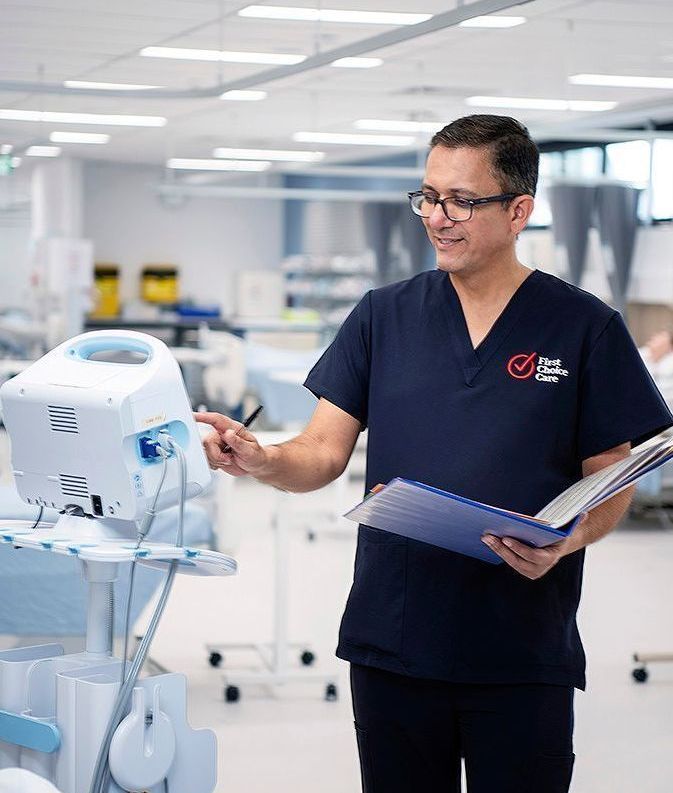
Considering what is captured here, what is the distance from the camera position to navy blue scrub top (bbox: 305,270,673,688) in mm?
1965

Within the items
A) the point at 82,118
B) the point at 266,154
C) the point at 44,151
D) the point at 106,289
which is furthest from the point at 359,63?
the point at 106,289

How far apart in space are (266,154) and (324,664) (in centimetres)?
1007

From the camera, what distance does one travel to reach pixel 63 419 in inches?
78.4

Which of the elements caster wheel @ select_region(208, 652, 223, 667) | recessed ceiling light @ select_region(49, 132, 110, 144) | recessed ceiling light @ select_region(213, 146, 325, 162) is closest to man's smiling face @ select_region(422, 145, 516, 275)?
caster wheel @ select_region(208, 652, 223, 667)

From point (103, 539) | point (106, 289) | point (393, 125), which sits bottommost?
point (106, 289)

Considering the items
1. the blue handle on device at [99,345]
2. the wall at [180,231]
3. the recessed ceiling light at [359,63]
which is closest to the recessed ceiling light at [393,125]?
the recessed ceiling light at [359,63]

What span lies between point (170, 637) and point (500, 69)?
470 centimetres

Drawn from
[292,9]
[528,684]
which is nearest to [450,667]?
[528,684]

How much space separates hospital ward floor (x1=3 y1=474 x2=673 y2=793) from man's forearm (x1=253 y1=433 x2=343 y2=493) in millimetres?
1881

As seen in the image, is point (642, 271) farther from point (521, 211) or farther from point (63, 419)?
point (63, 419)

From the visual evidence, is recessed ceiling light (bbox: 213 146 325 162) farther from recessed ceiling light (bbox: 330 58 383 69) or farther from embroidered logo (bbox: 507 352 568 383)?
embroidered logo (bbox: 507 352 568 383)

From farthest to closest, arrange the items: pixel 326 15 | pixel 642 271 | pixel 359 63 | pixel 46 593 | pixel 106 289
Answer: pixel 106 289 → pixel 642 271 → pixel 359 63 → pixel 326 15 → pixel 46 593

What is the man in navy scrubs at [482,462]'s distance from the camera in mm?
1959

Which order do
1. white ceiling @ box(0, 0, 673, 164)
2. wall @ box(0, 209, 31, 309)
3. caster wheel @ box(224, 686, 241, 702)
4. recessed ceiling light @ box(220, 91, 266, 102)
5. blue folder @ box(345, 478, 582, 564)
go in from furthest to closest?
wall @ box(0, 209, 31, 309) < recessed ceiling light @ box(220, 91, 266, 102) < white ceiling @ box(0, 0, 673, 164) < caster wheel @ box(224, 686, 241, 702) < blue folder @ box(345, 478, 582, 564)
